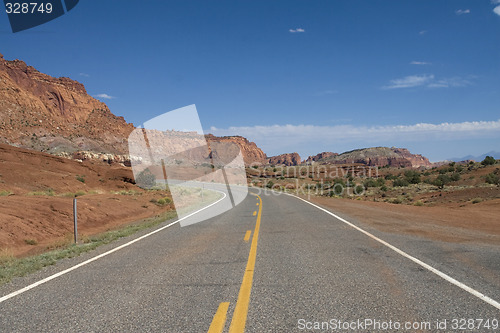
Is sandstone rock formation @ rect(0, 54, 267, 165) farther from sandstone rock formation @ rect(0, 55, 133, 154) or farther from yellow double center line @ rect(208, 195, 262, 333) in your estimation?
yellow double center line @ rect(208, 195, 262, 333)

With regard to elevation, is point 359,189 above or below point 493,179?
below

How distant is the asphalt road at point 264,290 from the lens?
4.03 metres

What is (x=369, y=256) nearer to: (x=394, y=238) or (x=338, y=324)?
(x=394, y=238)

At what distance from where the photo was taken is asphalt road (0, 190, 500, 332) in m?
4.03

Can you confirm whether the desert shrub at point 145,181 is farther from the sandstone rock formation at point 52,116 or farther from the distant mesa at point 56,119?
the sandstone rock formation at point 52,116

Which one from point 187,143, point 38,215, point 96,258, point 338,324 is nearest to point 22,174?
point 38,215

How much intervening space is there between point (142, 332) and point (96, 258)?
189 inches

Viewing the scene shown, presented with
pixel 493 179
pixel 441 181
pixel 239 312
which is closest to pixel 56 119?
pixel 441 181

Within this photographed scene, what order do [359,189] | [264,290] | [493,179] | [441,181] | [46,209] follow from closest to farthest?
1. [264,290]
2. [46,209]
3. [493,179]
4. [441,181]
5. [359,189]

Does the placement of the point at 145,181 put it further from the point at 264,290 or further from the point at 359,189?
the point at 264,290

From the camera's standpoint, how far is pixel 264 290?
5.16 m

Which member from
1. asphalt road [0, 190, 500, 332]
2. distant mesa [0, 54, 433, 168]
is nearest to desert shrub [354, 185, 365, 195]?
asphalt road [0, 190, 500, 332]

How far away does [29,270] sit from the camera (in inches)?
274

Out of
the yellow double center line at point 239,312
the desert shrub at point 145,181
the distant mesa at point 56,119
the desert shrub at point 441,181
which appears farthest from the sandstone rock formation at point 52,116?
the yellow double center line at point 239,312
